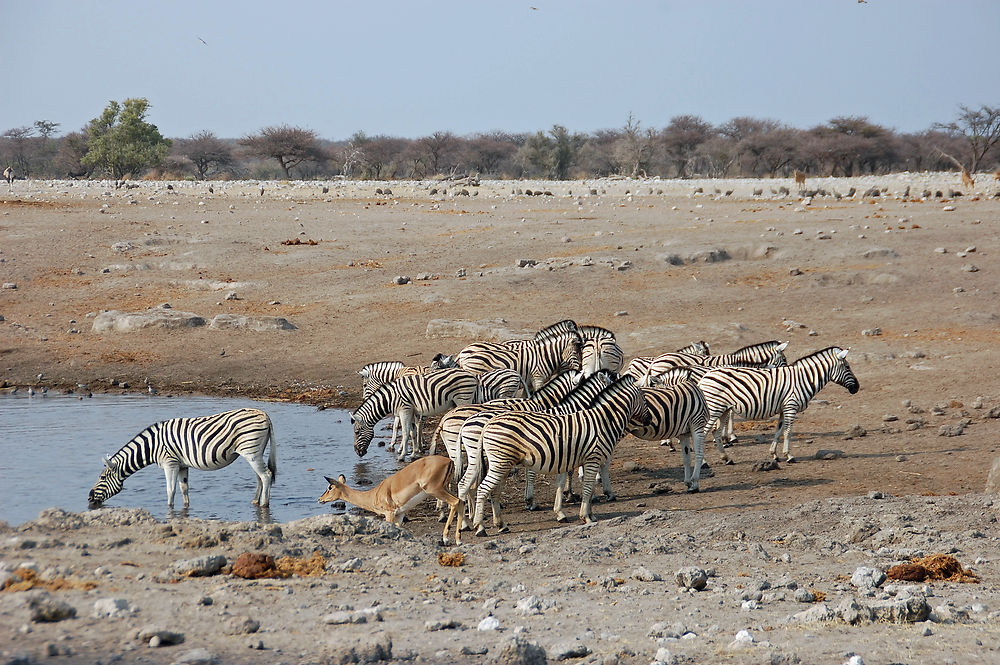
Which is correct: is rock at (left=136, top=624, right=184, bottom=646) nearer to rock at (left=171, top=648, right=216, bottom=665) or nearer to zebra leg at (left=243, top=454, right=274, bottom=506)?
rock at (left=171, top=648, right=216, bottom=665)

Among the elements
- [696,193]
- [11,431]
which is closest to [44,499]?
[11,431]

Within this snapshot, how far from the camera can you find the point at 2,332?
19.3 m

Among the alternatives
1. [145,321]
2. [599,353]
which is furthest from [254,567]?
[145,321]

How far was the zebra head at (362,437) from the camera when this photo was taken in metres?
12.3

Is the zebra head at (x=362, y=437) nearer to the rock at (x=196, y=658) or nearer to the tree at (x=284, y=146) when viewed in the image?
the rock at (x=196, y=658)

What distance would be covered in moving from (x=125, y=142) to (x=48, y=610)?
176 ft

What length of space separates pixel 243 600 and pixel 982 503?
6.53m

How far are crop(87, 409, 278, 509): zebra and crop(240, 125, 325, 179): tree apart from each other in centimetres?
5240

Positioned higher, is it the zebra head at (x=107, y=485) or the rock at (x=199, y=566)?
the rock at (x=199, y=566)

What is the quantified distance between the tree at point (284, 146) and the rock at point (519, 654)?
192ft

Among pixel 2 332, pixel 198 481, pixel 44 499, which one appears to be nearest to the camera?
pixel 44 499

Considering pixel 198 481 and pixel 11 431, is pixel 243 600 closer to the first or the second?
pixel 198 481

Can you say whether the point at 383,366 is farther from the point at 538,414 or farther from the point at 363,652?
the point at 363,652

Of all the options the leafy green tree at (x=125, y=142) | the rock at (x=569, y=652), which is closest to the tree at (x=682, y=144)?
the leafy green tree at (x=125, y=142)
